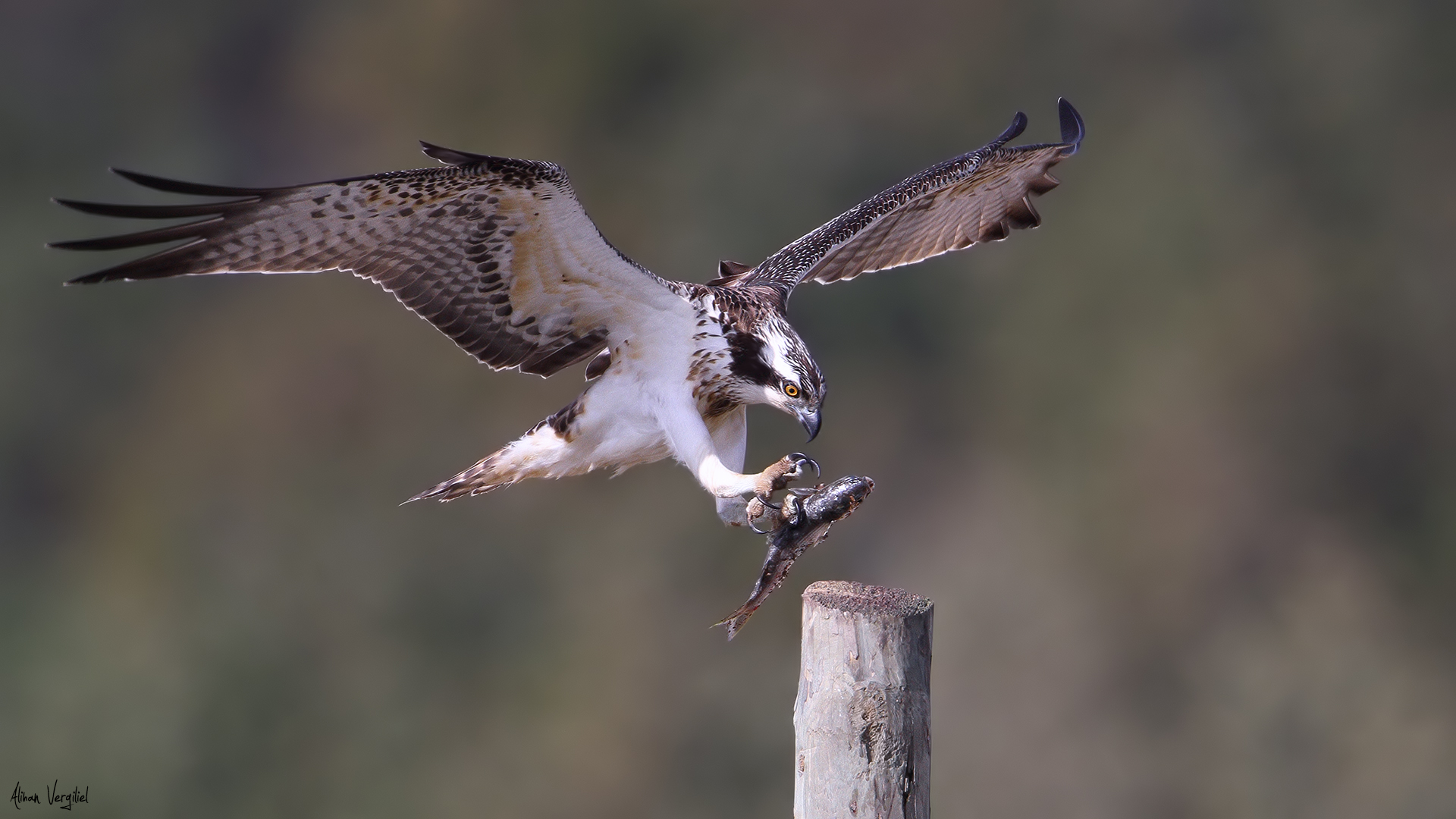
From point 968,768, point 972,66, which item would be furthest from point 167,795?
point 972,66

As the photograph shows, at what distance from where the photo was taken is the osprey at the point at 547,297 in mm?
4566

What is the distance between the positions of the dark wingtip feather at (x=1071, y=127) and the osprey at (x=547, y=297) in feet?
0.16

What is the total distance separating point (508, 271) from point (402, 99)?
52.1 ft

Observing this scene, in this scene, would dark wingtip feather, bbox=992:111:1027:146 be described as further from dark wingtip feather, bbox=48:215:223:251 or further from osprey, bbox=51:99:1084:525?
dark wingtip feather, bbox=48:215:223:251

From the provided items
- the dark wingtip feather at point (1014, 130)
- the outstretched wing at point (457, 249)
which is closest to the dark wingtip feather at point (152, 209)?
the outstretched wing at point (457, 249)

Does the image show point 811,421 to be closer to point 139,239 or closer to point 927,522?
point 139,239

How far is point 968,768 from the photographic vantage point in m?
15.8

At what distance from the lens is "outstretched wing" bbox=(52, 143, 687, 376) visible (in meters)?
4.50

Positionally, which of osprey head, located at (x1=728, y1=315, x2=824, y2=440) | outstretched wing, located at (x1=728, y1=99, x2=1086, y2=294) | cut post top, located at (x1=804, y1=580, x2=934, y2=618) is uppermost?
outstretched wing, located at (x1=728, y1=99, x2=1086, y2=294)

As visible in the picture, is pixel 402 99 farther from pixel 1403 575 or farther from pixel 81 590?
pixel 1403 575

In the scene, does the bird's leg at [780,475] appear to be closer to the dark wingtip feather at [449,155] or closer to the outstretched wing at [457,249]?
the outstretched wing at [457,249]

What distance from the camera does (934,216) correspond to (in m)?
6.43

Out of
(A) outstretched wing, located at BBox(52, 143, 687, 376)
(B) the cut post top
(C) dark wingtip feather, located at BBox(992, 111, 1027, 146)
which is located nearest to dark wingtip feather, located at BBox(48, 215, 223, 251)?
(A) outstretched wing, located at BBox(52, 143, 687, 376)

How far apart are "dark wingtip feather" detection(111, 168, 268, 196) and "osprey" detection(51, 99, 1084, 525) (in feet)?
0.03
